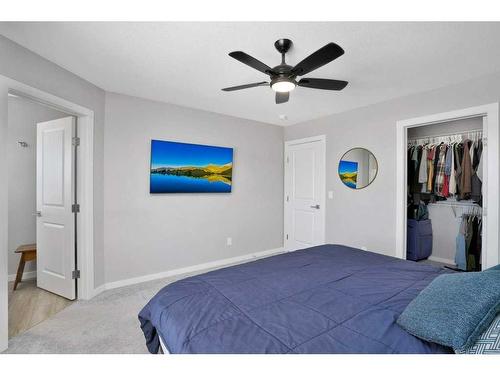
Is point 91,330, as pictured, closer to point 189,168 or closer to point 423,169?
point 189,168

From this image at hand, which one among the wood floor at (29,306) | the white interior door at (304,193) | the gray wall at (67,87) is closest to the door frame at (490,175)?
the white interior door at (304,193)

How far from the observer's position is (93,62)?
Answer: 7.37ft

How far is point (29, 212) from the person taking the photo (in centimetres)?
338

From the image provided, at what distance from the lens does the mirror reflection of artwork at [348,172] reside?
364 cm

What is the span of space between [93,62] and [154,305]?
2133 millimetres

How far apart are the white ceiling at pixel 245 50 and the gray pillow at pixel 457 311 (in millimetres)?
1659

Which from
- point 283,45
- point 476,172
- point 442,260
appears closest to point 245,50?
point 283,45

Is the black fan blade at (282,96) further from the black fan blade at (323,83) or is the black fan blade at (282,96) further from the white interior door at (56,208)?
the white interior door at (56,208)

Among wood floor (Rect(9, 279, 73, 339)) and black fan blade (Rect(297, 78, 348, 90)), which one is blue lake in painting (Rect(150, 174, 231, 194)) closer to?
wood floor (Rect(9, 279, 73, 339))

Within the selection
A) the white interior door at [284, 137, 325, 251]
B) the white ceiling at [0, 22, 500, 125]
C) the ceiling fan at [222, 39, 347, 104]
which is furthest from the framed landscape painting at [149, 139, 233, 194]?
the ceiling fan at [222, 39, 347, 104]

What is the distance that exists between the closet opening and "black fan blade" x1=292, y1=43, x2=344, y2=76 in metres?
2.49

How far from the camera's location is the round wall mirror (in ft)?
11.4

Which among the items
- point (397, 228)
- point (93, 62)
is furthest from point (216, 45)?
point (397, 228)
